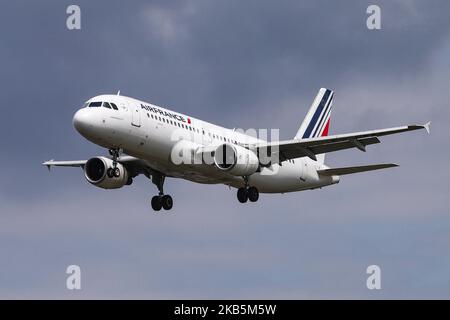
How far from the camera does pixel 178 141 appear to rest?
197 feet

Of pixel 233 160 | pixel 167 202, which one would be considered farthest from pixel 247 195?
pixel 167 202

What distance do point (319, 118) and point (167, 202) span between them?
17.9m

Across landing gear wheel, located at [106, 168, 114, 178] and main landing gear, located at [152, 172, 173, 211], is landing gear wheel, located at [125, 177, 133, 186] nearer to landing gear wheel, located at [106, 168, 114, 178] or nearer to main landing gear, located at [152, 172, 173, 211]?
main landing gear, located at [152, 172, 173, 211]

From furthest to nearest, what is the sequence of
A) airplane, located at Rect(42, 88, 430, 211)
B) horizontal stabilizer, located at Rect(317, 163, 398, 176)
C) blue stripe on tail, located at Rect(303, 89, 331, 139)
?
blue stripe on tail, located at Rect(303, 89, 331, 139)
horizontal stabilizer, located at Rect(317, 163, 398, 176)
airplane, located at Rect(42, 88, 430, 211)

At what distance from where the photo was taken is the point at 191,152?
198 ft

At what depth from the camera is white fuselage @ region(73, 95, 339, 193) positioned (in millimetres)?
56688

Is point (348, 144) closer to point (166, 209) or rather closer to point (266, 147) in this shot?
point (266, 147)

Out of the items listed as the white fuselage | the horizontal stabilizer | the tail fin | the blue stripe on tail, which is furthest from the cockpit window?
the blue stripe on tail

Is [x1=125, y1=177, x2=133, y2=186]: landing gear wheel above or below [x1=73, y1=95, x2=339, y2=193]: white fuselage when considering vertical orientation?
below

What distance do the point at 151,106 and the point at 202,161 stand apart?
4.42 meters

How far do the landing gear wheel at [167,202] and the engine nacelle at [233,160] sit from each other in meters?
6.34

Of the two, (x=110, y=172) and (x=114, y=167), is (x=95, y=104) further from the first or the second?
(x=110, y=172)

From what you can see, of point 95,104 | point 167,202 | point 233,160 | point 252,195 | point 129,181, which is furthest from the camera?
point 167,202
